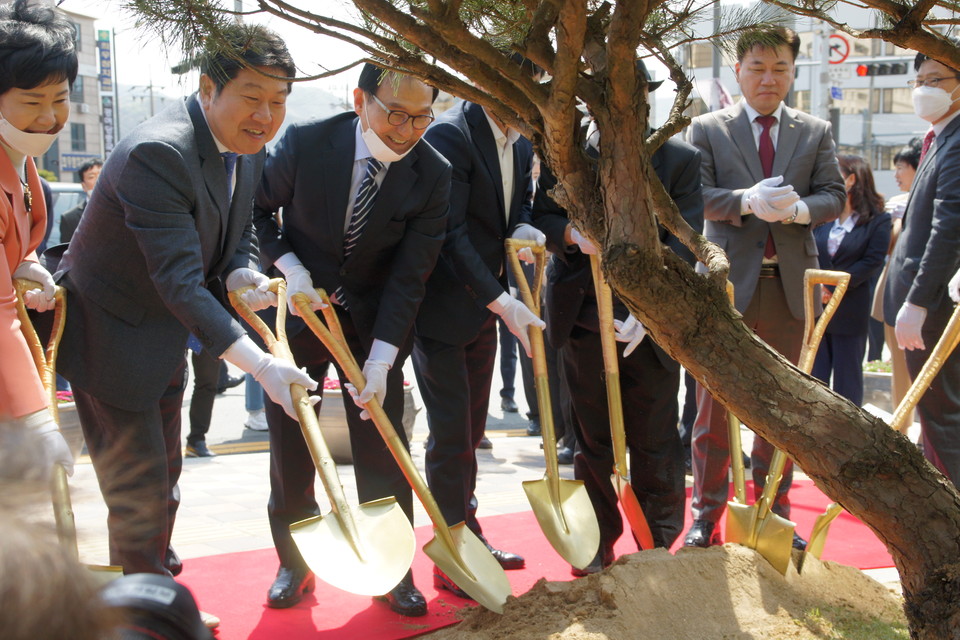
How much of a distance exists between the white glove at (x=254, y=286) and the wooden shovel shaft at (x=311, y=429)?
2 centimetres

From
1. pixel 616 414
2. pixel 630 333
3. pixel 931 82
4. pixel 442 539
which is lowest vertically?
pixel 442 539

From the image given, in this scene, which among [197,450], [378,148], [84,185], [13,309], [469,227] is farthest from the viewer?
[84,185]

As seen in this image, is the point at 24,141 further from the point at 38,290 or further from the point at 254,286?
the point at 254,286

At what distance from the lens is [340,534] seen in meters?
2.74

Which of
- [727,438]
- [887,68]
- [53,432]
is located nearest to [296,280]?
[53,432]

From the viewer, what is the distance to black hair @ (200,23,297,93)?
2.31 metres

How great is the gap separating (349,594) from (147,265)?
1390 mm

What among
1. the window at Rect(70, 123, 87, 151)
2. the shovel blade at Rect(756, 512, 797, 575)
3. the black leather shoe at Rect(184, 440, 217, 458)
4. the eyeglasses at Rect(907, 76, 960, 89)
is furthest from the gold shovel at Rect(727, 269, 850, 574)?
the window at Rect(70, 123, 87, 151)

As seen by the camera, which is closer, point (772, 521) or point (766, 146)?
point (772, 521)

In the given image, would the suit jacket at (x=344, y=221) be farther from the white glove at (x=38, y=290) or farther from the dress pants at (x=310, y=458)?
the white glove at (x=38, y=290)

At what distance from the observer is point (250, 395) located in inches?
280

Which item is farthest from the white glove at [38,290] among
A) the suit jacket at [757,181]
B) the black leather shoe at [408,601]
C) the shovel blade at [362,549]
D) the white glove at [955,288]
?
the white glove at [955,288]

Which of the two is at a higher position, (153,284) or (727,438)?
(153,284)

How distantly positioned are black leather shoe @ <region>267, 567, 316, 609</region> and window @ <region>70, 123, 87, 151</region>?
37.6 m
